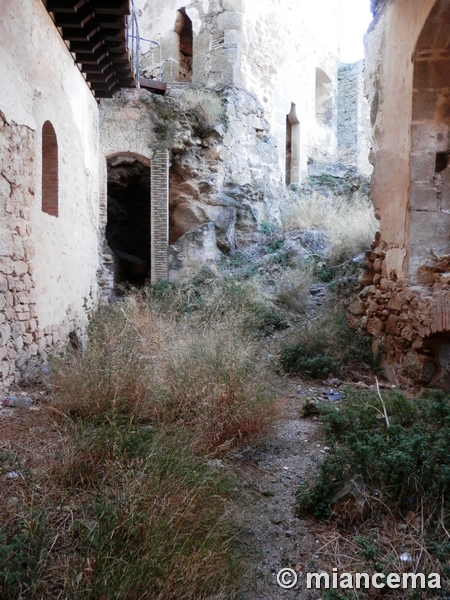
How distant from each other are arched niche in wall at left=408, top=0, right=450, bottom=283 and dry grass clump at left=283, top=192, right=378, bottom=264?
3.53m

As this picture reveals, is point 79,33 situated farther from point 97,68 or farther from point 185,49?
point 185,49

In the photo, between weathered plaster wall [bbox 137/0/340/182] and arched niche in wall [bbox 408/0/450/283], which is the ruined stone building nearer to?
weathered plaster wall [bbox 137/0/340/182]

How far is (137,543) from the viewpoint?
230cm

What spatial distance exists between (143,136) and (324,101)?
30.4 feet

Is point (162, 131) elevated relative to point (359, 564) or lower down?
elevated

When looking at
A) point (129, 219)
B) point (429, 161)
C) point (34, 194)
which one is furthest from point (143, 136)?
point (429, 161)

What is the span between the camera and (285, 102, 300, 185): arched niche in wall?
15.1 metres

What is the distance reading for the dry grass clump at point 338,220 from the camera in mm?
9320

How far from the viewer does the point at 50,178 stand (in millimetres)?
6184

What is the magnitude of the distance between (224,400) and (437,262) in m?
2.69

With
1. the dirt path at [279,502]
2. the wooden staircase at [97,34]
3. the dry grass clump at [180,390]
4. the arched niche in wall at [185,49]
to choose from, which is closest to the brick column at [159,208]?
the wooden staircase at [97,34]

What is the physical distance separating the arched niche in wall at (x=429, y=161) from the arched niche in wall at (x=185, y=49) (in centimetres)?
1012

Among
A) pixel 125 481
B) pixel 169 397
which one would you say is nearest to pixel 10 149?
pixel 169 397

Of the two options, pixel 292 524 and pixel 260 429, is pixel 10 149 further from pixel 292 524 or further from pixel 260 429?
pixel 292 524
